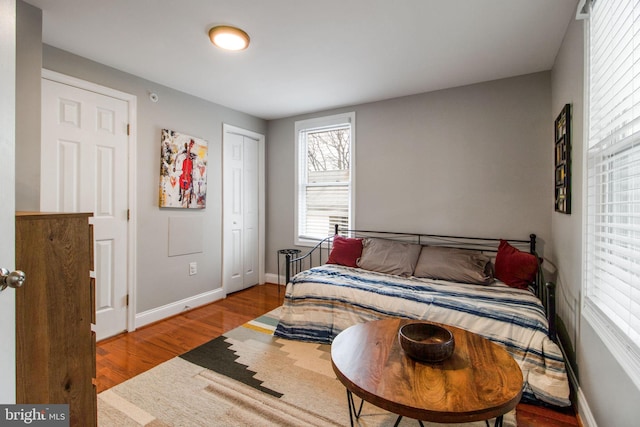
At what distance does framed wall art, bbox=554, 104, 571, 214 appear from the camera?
198 cm

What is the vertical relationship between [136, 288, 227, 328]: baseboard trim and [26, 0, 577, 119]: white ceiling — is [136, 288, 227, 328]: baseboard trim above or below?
below

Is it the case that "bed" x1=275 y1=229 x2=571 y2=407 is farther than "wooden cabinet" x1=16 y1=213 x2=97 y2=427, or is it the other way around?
"bed" x1=275 y1=229 x2=571 y2=407

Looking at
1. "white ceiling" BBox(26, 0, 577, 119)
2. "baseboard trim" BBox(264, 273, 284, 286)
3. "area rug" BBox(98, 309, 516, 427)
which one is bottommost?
"area rug" BBox(98, 309, 516, 427)

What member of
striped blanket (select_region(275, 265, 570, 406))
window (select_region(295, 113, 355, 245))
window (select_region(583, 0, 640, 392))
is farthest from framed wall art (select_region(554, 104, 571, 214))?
window (select_region(295, 113, 355, 245))

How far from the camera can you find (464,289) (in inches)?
95.8

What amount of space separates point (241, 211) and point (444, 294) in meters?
2.71

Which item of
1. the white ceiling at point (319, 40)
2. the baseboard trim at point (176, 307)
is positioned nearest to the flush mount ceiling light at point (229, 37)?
the white ceiling at point (319, 40)

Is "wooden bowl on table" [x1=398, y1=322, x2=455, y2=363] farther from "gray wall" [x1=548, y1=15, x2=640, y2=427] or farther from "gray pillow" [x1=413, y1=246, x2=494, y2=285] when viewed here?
"gray pillow" [x1=413, y1=246, x2=494, y2=285]

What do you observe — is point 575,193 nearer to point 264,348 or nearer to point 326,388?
point 326,388

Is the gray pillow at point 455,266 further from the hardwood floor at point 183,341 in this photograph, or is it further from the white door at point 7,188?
the white door at point 7,188

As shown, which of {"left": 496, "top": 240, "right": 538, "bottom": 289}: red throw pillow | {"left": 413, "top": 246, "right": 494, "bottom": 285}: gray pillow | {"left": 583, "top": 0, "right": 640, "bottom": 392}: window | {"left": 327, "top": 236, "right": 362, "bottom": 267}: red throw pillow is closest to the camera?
{"left": 583, "top": 0, "right": 640, "bottom": 392}: window

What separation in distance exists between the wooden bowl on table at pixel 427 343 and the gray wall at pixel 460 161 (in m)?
1.86

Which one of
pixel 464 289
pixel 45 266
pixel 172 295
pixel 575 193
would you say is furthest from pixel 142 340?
pixel 575 193

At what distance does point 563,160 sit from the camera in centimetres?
210
